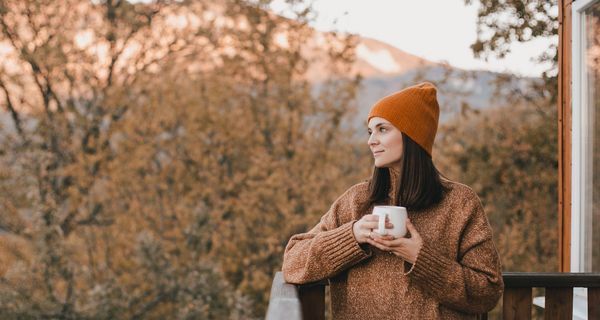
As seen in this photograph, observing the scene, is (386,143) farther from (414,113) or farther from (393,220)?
(393,220)

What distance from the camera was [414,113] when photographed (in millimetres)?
1765

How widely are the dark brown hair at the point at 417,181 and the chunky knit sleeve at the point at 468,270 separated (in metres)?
0.09

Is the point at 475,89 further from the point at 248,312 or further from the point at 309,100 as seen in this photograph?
the point at 248,312

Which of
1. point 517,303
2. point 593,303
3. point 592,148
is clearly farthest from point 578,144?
point 517,303

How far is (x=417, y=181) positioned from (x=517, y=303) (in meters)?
0.64

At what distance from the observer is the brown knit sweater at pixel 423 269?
1635 mm

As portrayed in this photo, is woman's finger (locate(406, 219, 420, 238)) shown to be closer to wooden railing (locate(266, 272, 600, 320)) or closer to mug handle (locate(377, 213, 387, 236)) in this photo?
mug handle (locate(377, 213, 387, 236))

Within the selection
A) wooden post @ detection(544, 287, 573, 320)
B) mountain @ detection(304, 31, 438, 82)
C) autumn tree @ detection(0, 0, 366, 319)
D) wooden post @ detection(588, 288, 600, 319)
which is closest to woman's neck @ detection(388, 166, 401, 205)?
wooden post @ detection(544, 287, 573, 320)

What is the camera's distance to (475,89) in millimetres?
6125

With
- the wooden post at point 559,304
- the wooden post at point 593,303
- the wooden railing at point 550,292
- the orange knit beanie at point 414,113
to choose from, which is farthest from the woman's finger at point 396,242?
the wooden post at point 593,303

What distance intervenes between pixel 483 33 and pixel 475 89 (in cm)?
55

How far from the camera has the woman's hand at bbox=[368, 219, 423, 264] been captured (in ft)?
5.26

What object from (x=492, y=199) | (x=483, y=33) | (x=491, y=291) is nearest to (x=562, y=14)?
(x=491, y=291)

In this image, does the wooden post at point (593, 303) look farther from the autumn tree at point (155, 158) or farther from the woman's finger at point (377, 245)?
the autumn tree at point (155, 158)
